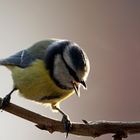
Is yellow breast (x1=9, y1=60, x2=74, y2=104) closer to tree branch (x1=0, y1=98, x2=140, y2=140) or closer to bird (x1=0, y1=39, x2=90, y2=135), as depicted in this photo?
bird (x1=0, y1=39, x2=90, y2=135)

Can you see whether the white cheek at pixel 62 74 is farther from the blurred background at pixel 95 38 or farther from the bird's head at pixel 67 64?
the blurred background at pixel 95 38

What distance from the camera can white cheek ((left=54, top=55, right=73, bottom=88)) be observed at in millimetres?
936

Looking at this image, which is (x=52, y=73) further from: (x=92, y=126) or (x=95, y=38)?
(x=95, y=38)

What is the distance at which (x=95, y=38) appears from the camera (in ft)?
5.05

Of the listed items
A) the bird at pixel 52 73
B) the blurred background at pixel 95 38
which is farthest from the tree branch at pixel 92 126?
the blurred background at pixel 95 38

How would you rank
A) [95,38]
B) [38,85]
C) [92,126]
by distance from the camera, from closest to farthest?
[92,126] < [38,85] < [95,38]

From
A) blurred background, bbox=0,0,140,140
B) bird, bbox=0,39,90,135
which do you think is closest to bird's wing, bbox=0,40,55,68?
bird, bbox=0,39,90,135

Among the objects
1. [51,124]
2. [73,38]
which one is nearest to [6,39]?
[73,38]

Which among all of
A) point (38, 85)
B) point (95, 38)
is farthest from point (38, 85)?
point (95, 38)

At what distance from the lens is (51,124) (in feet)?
2.63

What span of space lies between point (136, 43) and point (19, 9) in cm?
41

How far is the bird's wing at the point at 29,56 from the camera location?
3.26 ft

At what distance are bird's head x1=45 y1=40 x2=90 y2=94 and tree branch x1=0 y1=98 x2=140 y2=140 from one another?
121 millimetres

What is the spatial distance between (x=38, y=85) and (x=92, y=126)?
0.19 m
